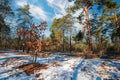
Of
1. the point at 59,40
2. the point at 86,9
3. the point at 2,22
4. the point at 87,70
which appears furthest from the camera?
the point at 59,40

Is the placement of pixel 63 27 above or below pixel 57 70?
Answer: above

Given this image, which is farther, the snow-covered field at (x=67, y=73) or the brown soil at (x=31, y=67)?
the brown soil at (x=31, y=67)

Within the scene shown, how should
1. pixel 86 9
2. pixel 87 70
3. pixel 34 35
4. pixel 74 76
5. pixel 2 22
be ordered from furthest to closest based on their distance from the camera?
pixel 2 22 < pixel 86 9 < pixel 34 35 < pixel 87 70 < pixel 74 76

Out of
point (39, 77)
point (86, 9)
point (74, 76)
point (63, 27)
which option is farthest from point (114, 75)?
point (63, 27)

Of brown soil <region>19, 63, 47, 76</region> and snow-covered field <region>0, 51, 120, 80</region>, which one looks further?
brown soil <region>19, 63, 47, 76</region>

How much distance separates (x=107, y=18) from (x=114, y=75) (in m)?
26.7

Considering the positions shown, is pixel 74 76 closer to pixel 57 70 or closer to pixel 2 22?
pixel 57 70

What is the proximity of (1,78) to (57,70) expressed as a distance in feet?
13.2

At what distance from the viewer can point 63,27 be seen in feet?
169

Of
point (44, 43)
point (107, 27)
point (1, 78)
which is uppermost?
point (107, 27)

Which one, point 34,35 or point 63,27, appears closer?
point 34,35

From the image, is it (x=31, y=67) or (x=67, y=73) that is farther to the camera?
(x=31, y=67)

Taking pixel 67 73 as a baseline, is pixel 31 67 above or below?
above

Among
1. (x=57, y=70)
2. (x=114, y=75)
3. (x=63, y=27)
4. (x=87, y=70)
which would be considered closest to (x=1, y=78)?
(x=57, y=70)
